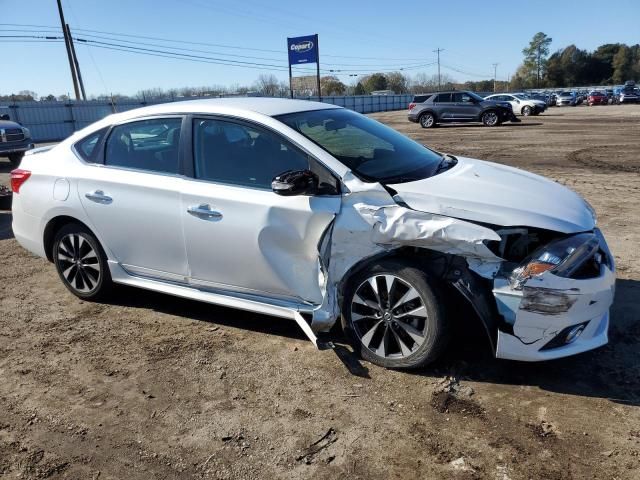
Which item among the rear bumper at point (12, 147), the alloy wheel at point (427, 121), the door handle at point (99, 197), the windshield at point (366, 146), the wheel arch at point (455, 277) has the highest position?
the windshield at point (366, 146)

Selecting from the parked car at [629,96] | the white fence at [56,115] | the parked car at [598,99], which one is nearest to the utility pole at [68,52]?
the white fence at [56,115]

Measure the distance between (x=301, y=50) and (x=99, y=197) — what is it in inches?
1754

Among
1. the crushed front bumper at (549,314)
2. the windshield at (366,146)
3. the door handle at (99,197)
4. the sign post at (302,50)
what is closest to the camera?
the crushed front bumper at (549,314)

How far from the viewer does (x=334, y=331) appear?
167 inches

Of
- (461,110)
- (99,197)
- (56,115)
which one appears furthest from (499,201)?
(56,115)

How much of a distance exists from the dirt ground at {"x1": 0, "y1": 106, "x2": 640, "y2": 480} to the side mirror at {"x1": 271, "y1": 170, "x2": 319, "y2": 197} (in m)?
1.20

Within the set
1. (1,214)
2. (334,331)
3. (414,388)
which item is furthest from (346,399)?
(1,214)

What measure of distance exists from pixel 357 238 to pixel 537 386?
57.3 inches

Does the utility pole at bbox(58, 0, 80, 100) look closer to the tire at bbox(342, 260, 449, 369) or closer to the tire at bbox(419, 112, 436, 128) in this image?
the tire at bbox(419, 112, 436, 128)

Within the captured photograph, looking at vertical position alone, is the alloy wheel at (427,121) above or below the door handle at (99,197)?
below

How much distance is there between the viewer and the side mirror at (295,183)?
3508 millimetres

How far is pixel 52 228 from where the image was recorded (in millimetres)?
4926

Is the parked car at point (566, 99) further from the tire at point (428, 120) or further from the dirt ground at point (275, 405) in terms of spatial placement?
the dirt ground at point (275, 405)

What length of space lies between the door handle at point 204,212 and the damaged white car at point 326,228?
10mm
